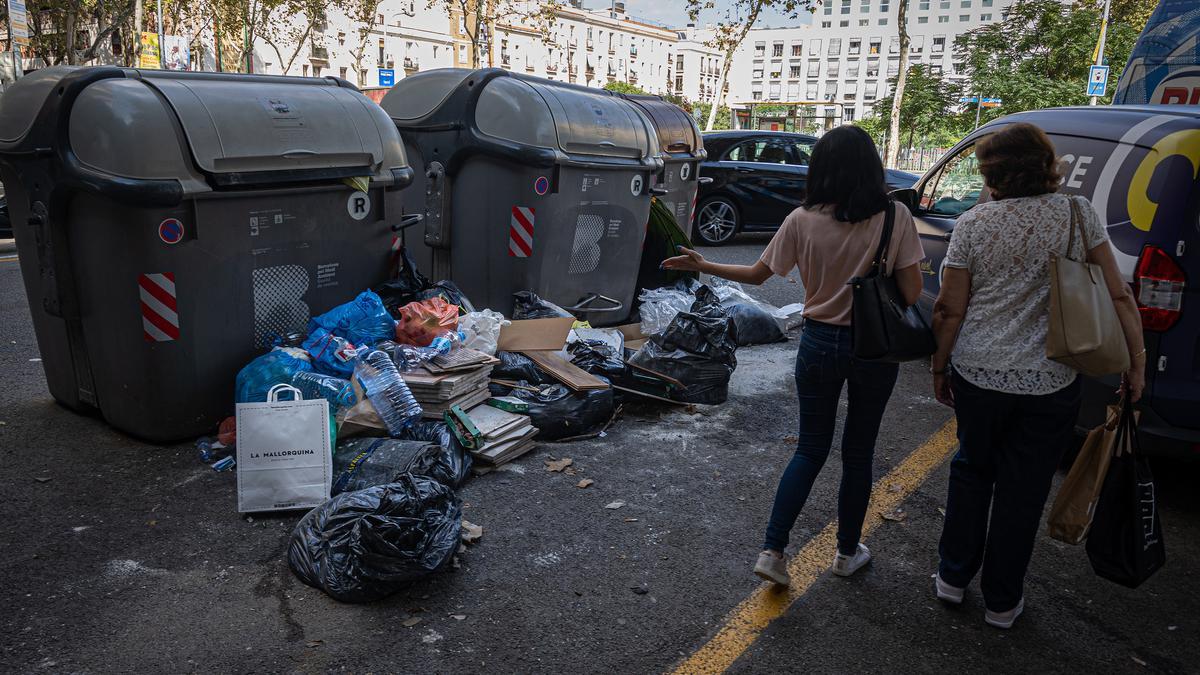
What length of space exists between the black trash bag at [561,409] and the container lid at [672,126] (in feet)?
15.9

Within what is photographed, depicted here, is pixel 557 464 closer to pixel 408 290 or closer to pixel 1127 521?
pixel 408 290

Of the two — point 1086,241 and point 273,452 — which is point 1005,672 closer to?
point 1086,241

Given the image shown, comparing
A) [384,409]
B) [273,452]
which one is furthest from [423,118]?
[273,452]

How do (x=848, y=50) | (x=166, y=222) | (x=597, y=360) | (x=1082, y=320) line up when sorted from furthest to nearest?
(x=848, y=50), (x=597, y=360), (x=166, y=222), (x=1082, y=320)

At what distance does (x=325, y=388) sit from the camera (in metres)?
4.40

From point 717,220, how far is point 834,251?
10160mm

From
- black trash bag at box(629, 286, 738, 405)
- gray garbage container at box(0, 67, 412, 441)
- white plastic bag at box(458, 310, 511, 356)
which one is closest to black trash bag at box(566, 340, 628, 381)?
black trash bag at box(629, 286, 738, 405)

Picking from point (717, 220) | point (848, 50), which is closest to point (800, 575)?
point (717, 220)

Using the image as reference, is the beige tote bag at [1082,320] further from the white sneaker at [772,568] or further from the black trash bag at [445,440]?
the black trash bag at [445,440]

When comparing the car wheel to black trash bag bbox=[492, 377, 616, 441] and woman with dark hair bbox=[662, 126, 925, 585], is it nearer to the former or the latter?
black trash bag bbox=[492, 377, 616, 441]

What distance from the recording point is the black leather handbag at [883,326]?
2959 millimetres

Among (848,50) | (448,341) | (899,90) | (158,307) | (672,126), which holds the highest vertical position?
(848,50)

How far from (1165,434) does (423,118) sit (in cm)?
502

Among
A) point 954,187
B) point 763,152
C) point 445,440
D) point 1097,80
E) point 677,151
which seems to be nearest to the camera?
point 445,440
